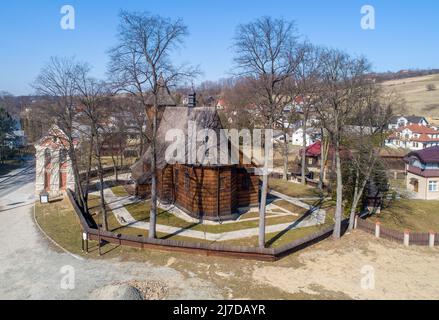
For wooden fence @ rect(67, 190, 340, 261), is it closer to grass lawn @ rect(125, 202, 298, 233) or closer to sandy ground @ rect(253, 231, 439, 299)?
sandy ground @ rect(253, 231, 439, 299)

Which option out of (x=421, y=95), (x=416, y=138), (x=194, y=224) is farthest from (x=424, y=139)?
(x=421, y=95)

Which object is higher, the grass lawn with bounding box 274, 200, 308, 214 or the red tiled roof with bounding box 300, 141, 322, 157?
the red tiled roof with bounding box 300, 141, 322, 157

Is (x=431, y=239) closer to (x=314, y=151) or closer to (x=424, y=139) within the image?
(x=314, y=151)

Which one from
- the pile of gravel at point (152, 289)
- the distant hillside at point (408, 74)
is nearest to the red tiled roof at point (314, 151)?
the pile of gravel at point (152, 289)

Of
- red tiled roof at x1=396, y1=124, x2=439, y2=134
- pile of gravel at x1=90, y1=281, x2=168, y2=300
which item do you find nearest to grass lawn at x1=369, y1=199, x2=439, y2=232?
pile of gravel at x1=90, y1=281, x2=168, y2=300

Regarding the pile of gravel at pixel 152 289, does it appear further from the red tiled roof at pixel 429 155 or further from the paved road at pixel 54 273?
the red tiled roof at pixel 429 155
